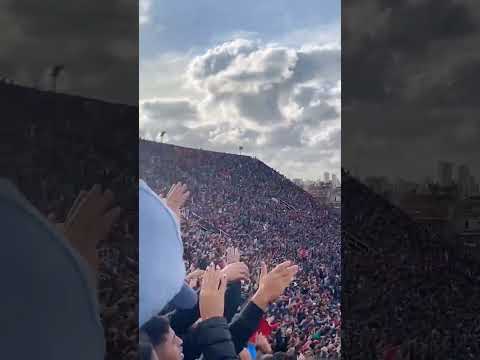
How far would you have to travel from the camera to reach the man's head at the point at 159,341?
4.82 m

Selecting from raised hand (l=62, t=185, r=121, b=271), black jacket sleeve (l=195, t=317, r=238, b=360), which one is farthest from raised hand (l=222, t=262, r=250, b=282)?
raised hand (l=62, t=185, r=121, b=271)

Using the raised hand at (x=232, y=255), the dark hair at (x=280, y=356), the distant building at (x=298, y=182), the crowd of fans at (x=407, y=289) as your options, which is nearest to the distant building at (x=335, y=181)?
the distant building at (x=298, y=182)

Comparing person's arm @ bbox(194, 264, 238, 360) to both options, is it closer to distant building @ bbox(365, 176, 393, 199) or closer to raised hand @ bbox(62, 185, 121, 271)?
distant building @ bbox(365, 176, 393, 199)

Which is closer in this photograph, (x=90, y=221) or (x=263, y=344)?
(x=90, y=221)

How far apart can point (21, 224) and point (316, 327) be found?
11.8 feet

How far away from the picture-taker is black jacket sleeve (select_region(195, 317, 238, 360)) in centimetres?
528

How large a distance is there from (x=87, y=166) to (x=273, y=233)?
2927 mm

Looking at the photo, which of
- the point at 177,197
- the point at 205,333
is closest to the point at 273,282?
the point at 205,333

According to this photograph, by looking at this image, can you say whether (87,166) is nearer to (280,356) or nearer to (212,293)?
(212,293)

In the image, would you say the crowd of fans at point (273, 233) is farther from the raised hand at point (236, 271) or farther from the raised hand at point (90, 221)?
the raised hand at point (90, 221)

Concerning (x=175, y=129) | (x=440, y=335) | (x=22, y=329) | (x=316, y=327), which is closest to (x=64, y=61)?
(x=22, y=329)

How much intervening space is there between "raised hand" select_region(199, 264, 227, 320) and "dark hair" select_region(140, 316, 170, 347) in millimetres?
378

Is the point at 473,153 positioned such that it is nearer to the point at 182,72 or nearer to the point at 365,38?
the point at 365,38

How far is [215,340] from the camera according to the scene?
5.58 meters
